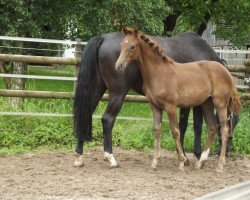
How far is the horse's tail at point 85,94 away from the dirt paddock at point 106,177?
21.2 inches

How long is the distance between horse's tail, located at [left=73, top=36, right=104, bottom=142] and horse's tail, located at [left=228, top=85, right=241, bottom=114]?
2.03 m

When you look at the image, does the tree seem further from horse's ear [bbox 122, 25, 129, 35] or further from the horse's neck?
horse's ear [bbox 122, 25, 129, 35]

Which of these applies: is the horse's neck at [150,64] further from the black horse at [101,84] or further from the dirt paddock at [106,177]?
the dirt paddock at [106,177]

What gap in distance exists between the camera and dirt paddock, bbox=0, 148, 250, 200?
5.75 m

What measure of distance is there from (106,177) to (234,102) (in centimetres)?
233

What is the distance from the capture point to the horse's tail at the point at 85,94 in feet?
24.4

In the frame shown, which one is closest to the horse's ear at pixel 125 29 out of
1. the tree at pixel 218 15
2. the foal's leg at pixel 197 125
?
the foal's leg at pixel 197 125

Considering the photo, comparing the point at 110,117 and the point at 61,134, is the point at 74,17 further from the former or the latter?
the point at 110,117

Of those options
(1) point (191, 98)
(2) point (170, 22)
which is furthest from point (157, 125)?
(2) point (170, 22)

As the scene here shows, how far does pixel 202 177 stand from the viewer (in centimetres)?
703

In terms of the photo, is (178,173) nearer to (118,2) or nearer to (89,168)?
(89,168)

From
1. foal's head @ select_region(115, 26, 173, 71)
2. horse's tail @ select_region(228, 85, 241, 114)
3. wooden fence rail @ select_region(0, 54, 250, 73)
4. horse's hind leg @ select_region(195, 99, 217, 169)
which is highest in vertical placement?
foal's head @ select_region(115, 26, 173, 71)

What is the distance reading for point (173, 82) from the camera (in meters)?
7.20

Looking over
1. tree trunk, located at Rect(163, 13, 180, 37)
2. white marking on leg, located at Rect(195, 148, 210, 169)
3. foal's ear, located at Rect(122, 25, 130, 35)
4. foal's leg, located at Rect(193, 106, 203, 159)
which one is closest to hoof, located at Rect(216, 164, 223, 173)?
white marking on leg, located at Rect(195, 148, 210, 169)
